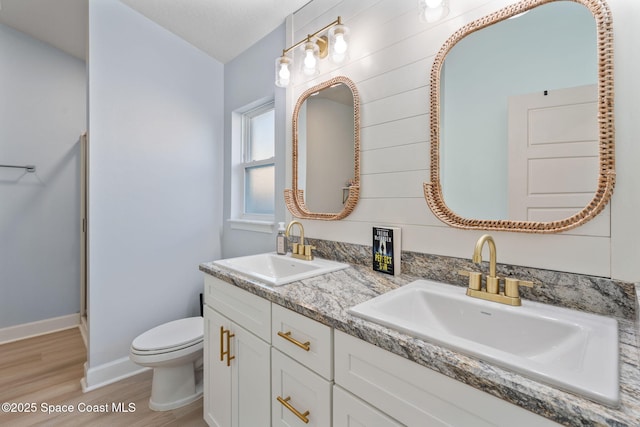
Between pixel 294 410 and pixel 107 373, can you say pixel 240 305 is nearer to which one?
pixel 294 410

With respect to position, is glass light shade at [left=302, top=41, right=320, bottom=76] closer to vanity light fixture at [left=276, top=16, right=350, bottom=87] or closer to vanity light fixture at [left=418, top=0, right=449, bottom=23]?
vanity light fixture at [left=276, top=16, right=350, bottom=87]

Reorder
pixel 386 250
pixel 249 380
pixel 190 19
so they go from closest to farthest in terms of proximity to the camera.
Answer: pixel 249 380, pixel 386 250, pixel 190 19

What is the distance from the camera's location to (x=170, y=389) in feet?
5.62

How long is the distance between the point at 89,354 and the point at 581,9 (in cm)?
295

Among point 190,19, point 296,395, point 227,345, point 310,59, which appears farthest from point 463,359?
point 190,19

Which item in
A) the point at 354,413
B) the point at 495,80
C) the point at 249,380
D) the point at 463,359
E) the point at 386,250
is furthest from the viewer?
the point at 386,250

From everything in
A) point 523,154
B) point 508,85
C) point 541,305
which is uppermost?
point 508,85

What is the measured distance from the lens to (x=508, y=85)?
100 centimetres

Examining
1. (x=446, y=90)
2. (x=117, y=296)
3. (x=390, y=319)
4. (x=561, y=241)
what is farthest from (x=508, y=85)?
(x=117, y=296)

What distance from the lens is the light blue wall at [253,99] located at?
1.96 meters

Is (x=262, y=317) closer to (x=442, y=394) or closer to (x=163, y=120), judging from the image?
(x=442, y=394)

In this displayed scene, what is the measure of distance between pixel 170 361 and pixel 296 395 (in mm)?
1067

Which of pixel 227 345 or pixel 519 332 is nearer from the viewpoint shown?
pixel 519 332

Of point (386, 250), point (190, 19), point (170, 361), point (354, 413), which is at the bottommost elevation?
point (170, 361)
